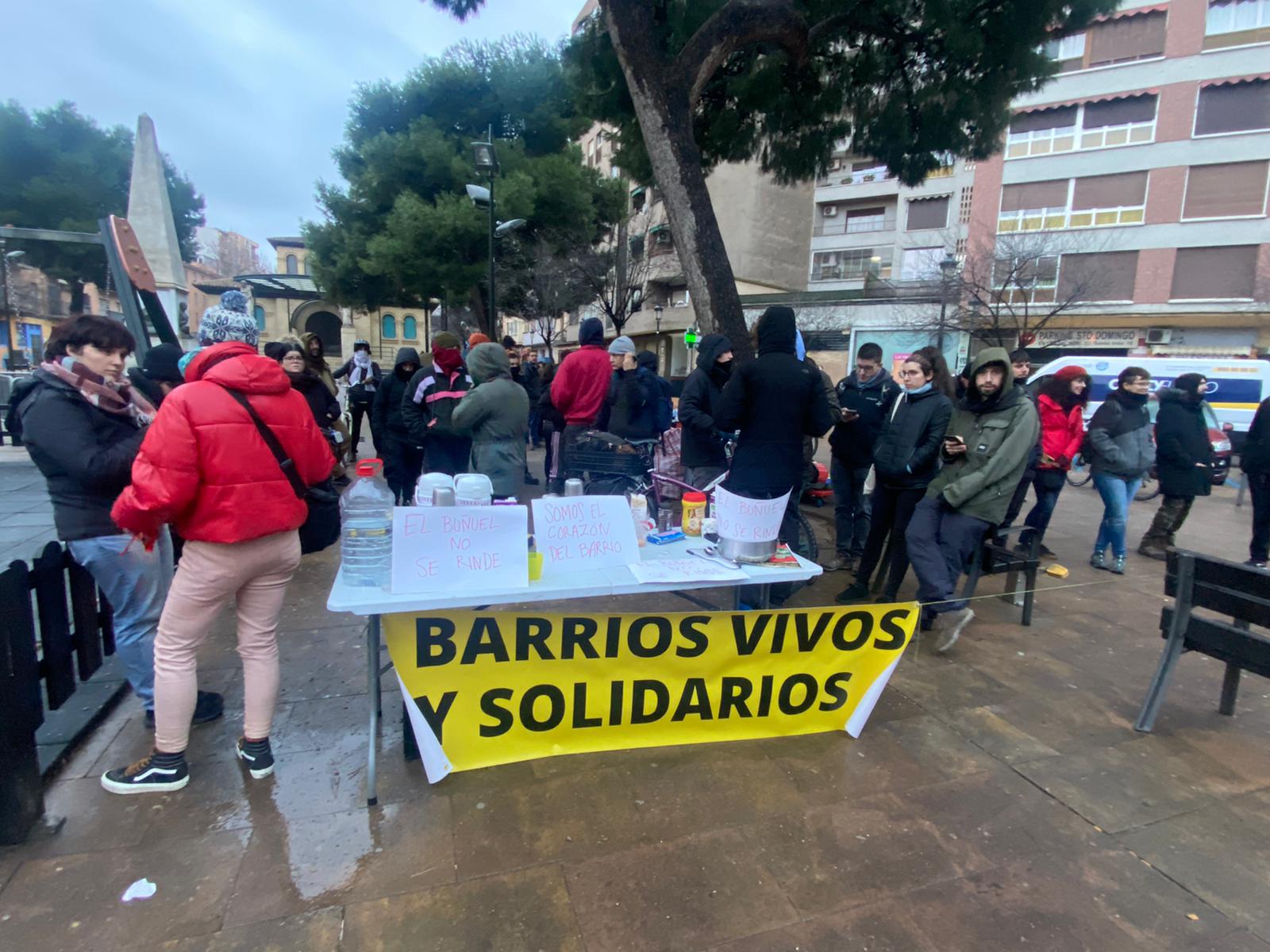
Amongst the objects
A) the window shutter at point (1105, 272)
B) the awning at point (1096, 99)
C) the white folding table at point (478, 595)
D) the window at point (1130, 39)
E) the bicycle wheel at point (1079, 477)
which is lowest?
the bicycle wheel at point (1079, 477)

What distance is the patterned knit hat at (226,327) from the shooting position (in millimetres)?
2697

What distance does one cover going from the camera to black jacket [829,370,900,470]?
542cm

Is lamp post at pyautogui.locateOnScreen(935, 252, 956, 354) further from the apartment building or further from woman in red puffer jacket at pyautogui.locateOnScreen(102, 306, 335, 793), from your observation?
woman in red puffer jacket at pyautogui.locateOnScreen(102, 306, 335, 793)

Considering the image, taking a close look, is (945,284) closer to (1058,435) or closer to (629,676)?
(1058,435)

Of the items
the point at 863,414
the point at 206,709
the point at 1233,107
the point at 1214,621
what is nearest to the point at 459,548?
the point at 206,709

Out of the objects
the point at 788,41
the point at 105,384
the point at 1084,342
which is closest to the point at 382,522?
the point at 105,384

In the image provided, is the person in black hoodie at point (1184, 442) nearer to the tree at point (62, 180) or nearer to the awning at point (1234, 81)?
the awning at point (1234, 81)

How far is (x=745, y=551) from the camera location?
3.11 metres

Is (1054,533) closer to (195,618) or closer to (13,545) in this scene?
(195,618)

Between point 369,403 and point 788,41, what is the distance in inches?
284

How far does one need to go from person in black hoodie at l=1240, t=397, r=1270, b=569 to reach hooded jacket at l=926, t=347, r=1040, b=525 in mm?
3341

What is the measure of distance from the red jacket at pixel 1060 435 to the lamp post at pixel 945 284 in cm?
1513

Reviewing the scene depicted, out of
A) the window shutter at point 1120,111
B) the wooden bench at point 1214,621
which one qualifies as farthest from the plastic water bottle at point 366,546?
the window shutter at point 1120,111

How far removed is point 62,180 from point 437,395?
2940 cm
